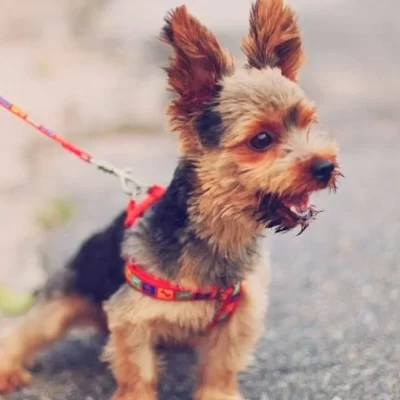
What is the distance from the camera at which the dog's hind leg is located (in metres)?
5.39

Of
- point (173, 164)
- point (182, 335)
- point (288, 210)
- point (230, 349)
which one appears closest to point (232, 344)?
point (230, 349)

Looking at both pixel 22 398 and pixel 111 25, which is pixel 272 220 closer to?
pixel 22 398

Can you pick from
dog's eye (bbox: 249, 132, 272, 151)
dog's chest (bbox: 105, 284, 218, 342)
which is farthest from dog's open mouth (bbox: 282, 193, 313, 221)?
dog's chest (bbox: 105, 284, 218, 342)

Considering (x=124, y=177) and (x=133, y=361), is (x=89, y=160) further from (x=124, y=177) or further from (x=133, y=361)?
(x=133, y=361)

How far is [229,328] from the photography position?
198 inches

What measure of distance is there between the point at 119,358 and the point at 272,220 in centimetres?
130

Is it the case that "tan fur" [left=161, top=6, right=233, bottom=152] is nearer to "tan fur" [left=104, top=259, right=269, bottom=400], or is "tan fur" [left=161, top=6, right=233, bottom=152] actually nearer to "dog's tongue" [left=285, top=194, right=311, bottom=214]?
"dog's tongue" [left=285, top=194, right=311, bottom=214]

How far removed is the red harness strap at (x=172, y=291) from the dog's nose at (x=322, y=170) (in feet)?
3.29

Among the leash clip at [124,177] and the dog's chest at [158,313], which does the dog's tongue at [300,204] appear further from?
the leash clip at [124,177]

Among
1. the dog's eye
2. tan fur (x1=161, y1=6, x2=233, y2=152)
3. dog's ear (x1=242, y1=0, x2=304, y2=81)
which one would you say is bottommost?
the dog's eye

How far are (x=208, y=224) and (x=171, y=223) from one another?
23 cm

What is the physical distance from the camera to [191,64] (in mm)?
4367

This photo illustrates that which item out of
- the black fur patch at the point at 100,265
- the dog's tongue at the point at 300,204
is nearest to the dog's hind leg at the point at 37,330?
the black fur patch at the point at 100,265

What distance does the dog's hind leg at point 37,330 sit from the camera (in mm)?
5391
